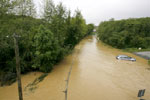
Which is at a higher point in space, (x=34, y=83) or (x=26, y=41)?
(x=26, y=41)

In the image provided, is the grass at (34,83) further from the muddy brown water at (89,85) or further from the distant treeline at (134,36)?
the distant treeline at (134,36)

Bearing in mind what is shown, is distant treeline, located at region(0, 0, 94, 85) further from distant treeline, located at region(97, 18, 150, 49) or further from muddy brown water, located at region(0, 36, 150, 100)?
distant treeline, located at region(97, 18, 150, 49)

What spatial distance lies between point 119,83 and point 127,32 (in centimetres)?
2239

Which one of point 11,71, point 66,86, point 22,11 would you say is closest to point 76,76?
point 66,86

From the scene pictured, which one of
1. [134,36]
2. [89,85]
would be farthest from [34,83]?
[134,36]

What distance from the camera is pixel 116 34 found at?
3109cm

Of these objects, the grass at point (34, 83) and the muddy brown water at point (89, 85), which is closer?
the muddy brown water at point (89, 85)

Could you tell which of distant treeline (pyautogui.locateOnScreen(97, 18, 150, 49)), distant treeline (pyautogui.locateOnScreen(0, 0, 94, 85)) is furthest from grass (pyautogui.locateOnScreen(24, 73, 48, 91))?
distant treeline (pyautogui.locateOnScreen(97, 18, 150, 49))

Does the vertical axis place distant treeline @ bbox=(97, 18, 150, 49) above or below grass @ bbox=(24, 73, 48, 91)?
above

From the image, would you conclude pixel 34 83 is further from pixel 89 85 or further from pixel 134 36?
pixel 134 36

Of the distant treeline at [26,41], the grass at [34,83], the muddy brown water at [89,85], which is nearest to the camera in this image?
the muddy brown water at [89,85]

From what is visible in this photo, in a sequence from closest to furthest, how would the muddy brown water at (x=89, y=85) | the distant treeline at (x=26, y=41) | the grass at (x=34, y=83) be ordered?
the muddy brown water at (x=89, y=85), the grass at (x=34, y=83), the distant treeline at (x=26, y=41)

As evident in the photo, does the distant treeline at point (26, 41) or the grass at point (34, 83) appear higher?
the distant treeline at point (26, 41)

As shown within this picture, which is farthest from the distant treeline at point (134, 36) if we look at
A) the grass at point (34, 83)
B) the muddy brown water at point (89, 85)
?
the grass at point (34, 83)
